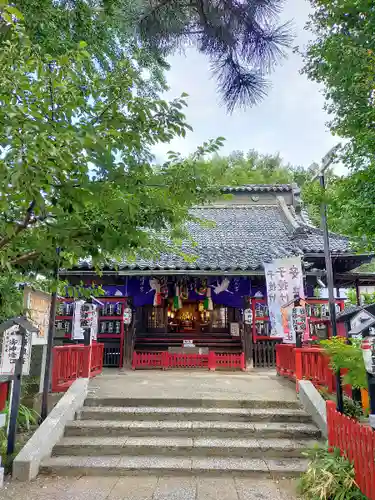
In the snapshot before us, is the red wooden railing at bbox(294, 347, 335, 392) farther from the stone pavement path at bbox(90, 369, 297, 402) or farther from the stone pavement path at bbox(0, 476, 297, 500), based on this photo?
the stone pavement path at bbox(0, 476, 297, 500)

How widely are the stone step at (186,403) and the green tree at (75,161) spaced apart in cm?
385

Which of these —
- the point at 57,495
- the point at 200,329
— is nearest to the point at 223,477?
the point at 57,495

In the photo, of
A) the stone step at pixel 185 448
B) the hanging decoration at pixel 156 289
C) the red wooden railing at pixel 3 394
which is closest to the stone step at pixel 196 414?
the stone step at pixel 185 448

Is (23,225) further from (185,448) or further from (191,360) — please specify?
(191,360)

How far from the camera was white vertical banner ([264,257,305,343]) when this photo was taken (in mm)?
→ 9977

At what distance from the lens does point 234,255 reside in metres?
12.6

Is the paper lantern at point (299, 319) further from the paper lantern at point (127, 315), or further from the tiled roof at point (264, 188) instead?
the tiled roof at point (264, 188)

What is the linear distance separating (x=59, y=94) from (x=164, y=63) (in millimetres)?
5277

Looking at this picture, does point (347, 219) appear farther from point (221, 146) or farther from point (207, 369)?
point (207, 369)

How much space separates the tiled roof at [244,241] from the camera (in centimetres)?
1145

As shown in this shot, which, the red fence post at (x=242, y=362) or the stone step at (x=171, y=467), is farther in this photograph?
the red fence post at (x=242, y=362)

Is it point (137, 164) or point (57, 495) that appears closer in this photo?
point (137, 164)

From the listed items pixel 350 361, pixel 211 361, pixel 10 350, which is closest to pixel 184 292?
pixel 211 361

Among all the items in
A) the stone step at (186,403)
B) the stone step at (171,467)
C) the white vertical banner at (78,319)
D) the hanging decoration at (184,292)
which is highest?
the hanging decoration at (184,292)
